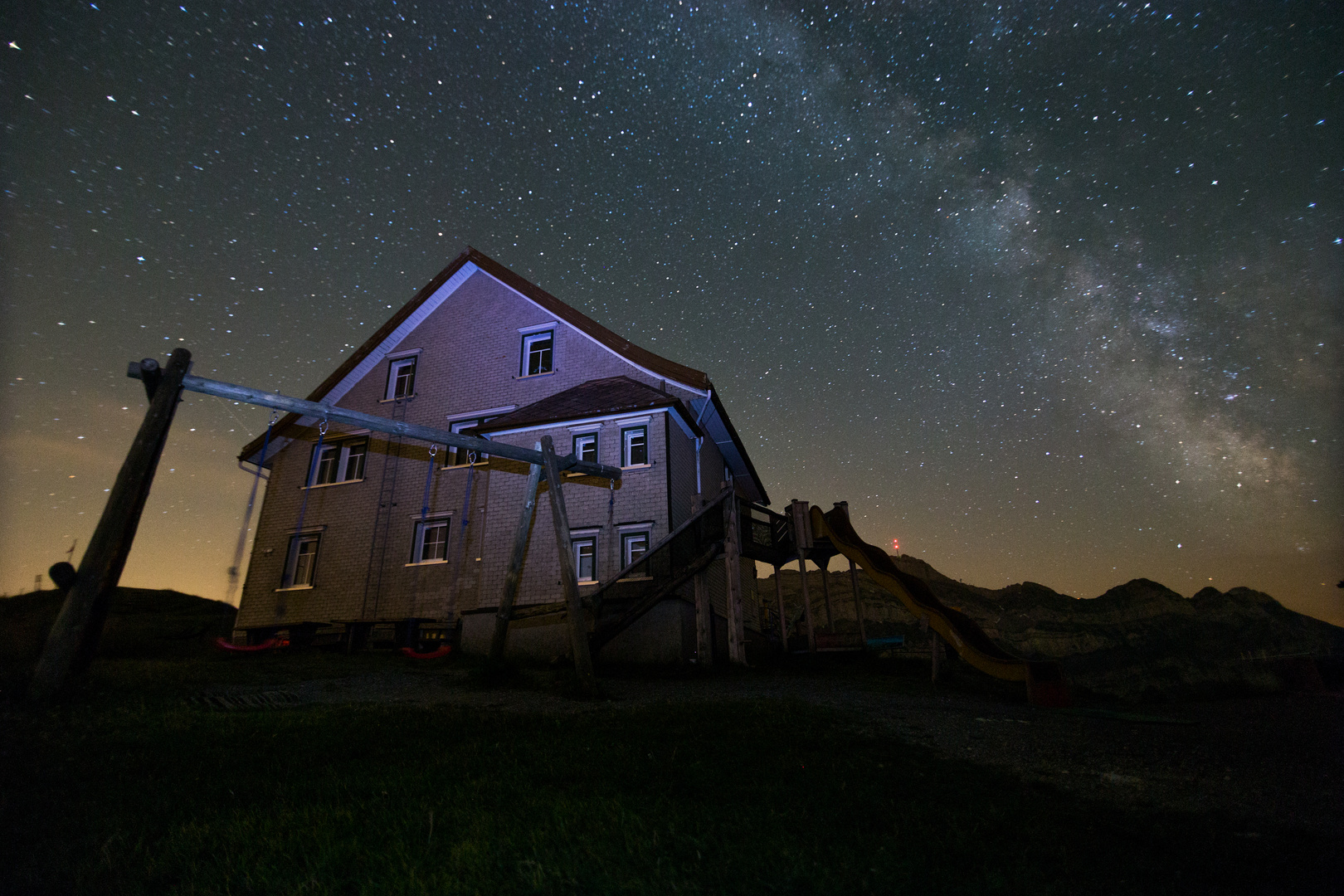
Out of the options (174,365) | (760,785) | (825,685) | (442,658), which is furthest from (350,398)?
(760,785)

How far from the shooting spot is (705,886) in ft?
10.3

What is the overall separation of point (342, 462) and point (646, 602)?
43.2 feet

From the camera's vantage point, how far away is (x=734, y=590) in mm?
15742

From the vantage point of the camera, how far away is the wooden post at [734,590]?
613 inches

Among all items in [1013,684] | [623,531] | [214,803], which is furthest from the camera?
[623,531]

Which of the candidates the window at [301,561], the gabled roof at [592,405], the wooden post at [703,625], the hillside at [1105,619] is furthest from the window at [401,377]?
the hillside at [1105,619]

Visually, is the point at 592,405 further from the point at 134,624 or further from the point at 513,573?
the point at 134,624

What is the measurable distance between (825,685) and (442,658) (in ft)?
31.9

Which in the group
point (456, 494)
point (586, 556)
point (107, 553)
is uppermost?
point (456, 494)

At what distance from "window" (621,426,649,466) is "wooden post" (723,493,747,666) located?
3159 millimetres

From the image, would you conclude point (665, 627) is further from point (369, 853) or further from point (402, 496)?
point (369, 853)

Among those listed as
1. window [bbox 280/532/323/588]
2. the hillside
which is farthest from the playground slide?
the hillside

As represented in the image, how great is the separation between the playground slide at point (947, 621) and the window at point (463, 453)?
1017 cm

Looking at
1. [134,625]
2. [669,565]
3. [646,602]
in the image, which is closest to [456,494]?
[669,565]
